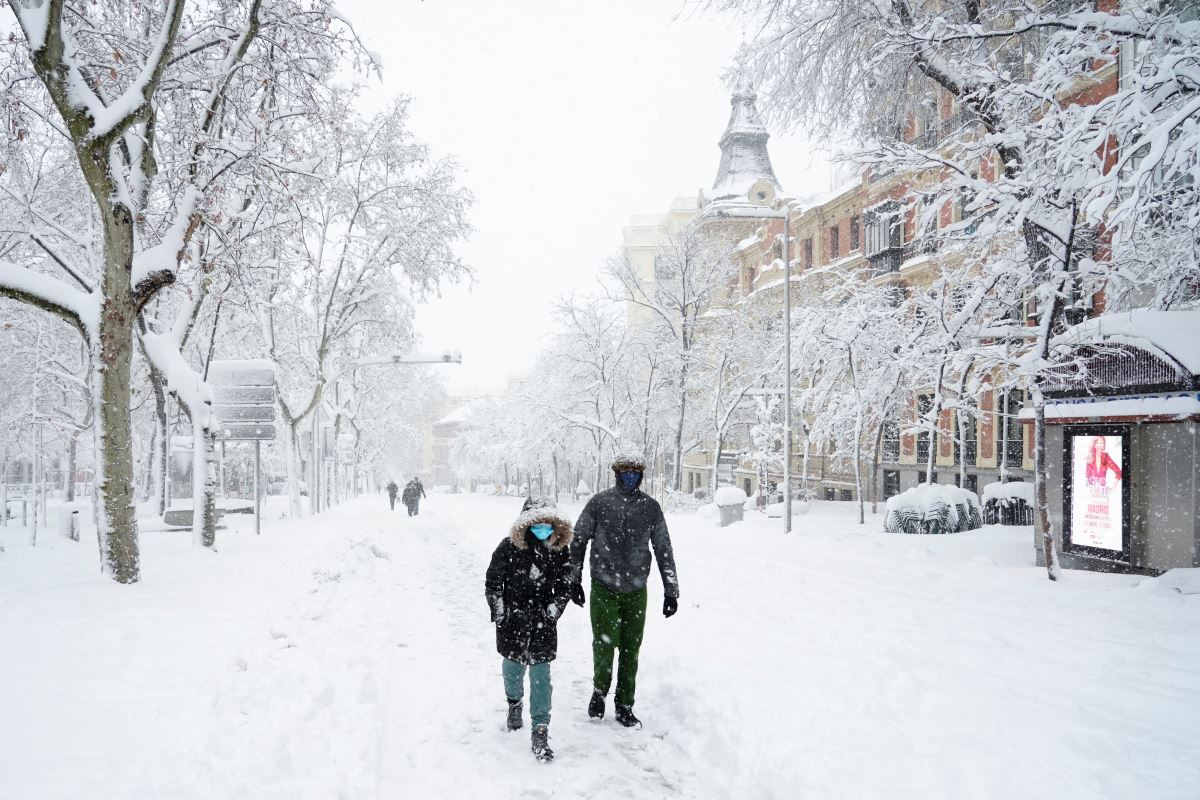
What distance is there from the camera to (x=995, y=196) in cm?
923

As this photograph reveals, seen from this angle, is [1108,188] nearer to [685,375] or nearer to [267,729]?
[267,729]

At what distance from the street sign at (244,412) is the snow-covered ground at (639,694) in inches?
196

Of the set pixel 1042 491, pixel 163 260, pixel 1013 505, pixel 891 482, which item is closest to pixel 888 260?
pixel 891 482

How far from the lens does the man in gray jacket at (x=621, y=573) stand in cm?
524

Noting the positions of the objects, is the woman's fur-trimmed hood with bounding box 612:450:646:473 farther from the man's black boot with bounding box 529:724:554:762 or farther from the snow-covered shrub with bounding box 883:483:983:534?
the snow-covered shrub with bounding box 883:483:983:534

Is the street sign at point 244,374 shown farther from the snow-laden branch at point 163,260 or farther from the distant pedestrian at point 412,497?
the distant pedestrian at point 412,497

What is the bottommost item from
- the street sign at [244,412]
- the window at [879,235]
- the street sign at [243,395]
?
the street sign at [244,412]

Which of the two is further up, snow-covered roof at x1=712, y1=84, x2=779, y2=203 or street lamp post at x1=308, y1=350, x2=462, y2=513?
snow-covered roof at x1=712, y1=84, x2=779, y2=203

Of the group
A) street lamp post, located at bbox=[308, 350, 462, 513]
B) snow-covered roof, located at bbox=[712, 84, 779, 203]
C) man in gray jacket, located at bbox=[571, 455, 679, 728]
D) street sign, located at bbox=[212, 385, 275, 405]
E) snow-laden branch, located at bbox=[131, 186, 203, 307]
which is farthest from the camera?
snow-covered roof, located at bbox=[712, 84, 779, 203]

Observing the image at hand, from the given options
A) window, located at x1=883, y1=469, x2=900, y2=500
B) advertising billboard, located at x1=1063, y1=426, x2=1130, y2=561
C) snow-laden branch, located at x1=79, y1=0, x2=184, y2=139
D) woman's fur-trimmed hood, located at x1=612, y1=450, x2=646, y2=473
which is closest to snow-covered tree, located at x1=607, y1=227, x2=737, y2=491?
window, located at x1=883, y1=469, x2=900, y2=500

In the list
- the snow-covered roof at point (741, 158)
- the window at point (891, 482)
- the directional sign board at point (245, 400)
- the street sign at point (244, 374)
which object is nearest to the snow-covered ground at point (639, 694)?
the directional sign board at point (245, 400)

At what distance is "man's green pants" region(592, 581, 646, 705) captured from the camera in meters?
5.25

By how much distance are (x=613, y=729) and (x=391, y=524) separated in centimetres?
1979

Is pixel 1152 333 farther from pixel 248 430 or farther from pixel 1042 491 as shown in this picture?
pixel 248 430
